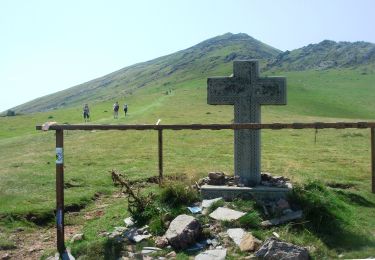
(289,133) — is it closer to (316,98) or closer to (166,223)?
(166,223)

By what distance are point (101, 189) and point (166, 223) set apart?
19.2 ft

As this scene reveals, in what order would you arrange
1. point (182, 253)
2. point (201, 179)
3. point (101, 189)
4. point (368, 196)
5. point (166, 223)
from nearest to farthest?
point (182, 253)
point (166, 223)
point (201, 179)
point (368, 196)
point (101, 189)

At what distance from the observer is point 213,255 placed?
9.21 meters

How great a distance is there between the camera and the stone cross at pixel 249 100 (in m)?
12.7

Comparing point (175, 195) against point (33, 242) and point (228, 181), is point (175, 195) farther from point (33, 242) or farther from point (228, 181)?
point (33, 242)

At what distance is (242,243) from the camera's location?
372 inches

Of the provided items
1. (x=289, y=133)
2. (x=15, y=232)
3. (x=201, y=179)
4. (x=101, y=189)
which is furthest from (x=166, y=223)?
(x=289, y=133)

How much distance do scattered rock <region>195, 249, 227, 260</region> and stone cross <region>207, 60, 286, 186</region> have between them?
338 centimetres

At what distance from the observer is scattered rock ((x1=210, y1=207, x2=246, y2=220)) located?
1045 cm

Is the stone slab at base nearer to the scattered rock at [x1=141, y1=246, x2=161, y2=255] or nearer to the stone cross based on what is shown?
the stone cross

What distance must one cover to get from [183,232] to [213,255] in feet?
2.55

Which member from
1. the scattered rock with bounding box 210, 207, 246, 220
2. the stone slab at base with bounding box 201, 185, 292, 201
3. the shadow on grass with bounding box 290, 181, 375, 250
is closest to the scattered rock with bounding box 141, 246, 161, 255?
the scattered rock with bounding box 210, 207, 246, 220

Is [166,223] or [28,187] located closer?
[166,223]

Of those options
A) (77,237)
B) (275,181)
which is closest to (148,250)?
(77,237)
